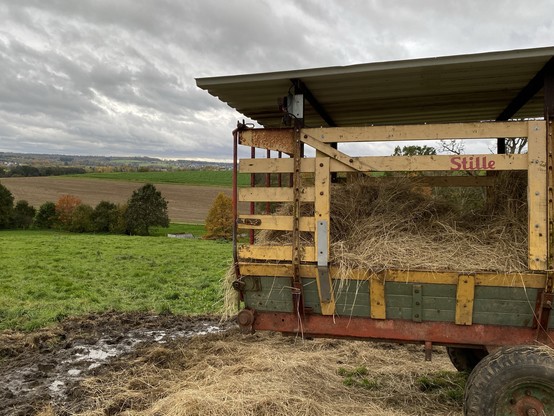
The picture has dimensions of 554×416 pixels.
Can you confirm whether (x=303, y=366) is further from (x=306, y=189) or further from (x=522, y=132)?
(x=522, y=132)

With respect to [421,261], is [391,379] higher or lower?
lower

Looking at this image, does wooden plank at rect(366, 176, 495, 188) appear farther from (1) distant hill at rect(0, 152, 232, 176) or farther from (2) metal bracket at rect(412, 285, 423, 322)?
(1) distant hill at rect(0, 152, 232, 176)

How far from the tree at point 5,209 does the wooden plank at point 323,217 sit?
44530 millimetres

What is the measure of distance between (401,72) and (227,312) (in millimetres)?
2706

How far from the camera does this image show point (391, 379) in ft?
16.6

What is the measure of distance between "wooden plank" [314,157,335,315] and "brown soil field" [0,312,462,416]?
3.86ft


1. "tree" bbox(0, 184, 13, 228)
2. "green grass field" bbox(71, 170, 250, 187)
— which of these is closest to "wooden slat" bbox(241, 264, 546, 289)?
"tree" bbox(0, 184, 13, 228)

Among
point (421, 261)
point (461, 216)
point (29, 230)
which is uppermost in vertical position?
point (461, 216)

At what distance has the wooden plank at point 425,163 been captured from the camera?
3471 mm

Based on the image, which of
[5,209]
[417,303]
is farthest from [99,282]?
[5,209]

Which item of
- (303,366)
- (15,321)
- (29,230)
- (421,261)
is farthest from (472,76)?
(29,230)

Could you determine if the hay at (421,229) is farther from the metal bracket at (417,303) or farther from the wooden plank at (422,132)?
the wooden plank at (422,132)

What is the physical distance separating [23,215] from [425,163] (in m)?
46.4

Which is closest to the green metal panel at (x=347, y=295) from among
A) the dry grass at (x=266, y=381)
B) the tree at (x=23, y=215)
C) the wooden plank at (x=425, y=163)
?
the wooden plank at (x=425, y=163)
